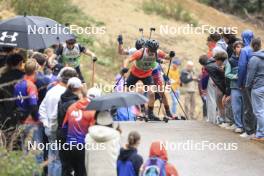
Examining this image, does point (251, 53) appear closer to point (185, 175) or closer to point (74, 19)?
point (185, 175)

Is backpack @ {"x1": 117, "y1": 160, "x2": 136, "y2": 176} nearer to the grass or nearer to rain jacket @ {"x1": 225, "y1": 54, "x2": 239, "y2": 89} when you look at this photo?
rain jacket @ {"x1": 225, "y1": 54, "x2": 239, "y2": 89}

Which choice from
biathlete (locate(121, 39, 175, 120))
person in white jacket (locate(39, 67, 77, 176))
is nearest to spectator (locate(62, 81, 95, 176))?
person in white jacket (locate(39, 67, 77, 176))

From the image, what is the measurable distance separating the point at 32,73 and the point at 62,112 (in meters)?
0.86

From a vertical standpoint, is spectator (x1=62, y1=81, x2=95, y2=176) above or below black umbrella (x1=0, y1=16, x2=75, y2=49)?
below

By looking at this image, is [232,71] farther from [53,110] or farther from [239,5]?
[239,5]

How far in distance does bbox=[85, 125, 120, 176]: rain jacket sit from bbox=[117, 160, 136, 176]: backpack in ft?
1.00

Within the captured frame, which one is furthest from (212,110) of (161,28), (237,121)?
(161,28)

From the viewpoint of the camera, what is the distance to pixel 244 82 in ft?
51.1

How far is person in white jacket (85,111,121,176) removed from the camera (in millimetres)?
10961

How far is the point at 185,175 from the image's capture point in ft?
43.5

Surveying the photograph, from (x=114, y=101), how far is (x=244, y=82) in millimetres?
4898

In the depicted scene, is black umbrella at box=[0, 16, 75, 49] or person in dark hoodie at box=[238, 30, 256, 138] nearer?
black umbrella at box=[0, 16, 75, 49]

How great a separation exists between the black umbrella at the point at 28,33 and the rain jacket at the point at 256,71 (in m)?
3.72

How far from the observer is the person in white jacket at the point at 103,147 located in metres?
11.0
